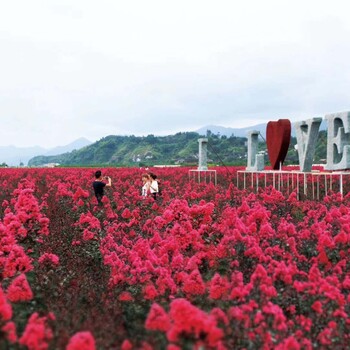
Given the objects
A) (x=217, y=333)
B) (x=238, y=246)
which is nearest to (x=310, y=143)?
(x=238, y=246)

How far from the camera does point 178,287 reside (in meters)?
5.62

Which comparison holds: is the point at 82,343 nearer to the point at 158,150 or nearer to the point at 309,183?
the point at 309,183

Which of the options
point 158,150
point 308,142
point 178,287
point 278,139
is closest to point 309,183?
point 278,139

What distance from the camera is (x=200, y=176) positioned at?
83.1 feet

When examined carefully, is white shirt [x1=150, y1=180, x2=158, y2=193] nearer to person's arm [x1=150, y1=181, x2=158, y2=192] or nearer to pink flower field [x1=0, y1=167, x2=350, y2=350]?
person's arm [x1=150, y1=181, x2=158, y2=192]

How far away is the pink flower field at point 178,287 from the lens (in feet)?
12.2

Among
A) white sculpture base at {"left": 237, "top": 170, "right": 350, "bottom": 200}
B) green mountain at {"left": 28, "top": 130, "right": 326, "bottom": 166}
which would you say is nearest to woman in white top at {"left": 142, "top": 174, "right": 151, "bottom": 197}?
white sculpture base at {"left": 237, "top": 170, "right": 350, "bottom": 200}

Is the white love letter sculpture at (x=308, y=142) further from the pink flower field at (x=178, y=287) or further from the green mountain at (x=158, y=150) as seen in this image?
the green mountain at (x=158, y=150)

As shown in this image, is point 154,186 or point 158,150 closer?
point 154,186

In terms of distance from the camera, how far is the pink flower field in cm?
371

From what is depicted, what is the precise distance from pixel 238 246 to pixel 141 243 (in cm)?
103

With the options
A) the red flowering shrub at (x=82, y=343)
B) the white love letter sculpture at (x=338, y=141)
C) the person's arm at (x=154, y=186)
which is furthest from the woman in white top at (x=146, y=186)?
the red flowering shrub at (x=82, y=343)

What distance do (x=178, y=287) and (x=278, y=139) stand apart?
14264 mm

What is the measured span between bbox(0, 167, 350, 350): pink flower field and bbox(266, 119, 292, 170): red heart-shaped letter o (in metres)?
9.62
